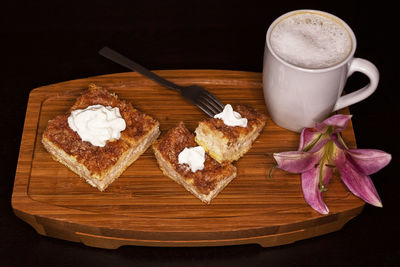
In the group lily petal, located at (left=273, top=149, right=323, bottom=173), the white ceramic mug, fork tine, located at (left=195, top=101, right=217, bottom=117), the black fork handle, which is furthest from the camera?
the black fork handle

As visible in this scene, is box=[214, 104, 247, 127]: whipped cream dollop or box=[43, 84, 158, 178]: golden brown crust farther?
box=[214, 104, 247, 127]: whipped cream dollop

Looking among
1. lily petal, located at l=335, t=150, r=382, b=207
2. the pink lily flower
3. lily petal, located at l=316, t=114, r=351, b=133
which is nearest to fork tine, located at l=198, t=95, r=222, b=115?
the pink lily flower

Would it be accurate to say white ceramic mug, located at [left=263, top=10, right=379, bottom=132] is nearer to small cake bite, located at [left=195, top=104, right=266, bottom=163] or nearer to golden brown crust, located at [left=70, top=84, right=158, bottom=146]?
small cake bite, located at [left=195, top=104, right=266, bottom=163]

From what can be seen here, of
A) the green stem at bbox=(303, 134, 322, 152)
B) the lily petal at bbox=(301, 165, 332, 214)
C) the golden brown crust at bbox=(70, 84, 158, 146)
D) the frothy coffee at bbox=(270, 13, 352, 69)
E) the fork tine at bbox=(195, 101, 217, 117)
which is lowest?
the lily petal at bbox=(301, 165, 332, 214)

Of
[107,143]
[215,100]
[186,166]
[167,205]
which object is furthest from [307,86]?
[107,143]

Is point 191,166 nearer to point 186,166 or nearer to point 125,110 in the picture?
point 186,166

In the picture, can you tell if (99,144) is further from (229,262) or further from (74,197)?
(229,262)

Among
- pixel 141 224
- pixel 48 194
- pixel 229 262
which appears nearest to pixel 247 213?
pixel 229 262
